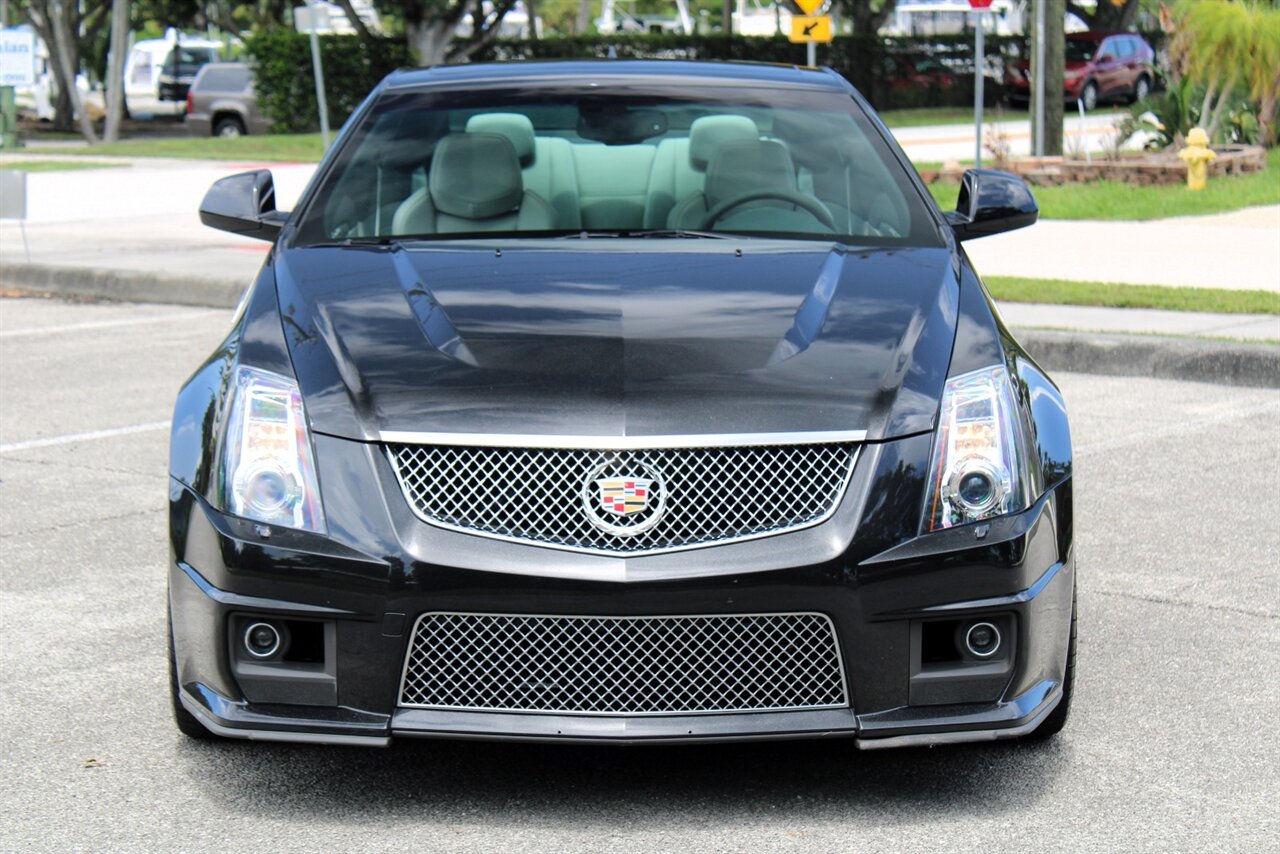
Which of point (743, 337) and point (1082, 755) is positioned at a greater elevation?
point (743, 337)

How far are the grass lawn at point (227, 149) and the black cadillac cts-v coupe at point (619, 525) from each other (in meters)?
25.8

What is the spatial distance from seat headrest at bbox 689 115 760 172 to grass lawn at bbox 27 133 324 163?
24.4 metres

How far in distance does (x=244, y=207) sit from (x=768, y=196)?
1.45 metres

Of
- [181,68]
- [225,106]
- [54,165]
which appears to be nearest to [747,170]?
[54,165]

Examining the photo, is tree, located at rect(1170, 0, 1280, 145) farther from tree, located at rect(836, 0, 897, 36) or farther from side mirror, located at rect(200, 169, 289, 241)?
tree, located at rect(836, 0, 897, 36)

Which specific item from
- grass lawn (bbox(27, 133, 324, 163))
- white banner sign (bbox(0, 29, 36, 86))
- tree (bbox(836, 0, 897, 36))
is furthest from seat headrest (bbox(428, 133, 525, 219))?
tree (bbox(836, 0, 897, 36))

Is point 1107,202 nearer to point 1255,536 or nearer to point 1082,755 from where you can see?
point 1255,536

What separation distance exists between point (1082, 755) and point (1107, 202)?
14.2 m

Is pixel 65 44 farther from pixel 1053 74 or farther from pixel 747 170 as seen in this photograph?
pixel 747 170

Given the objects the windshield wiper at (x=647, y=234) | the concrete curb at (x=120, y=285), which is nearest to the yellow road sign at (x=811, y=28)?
the concrete curb at (x=120, y=285)

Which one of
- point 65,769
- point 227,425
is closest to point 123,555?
point 65,769

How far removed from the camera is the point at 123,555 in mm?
6391

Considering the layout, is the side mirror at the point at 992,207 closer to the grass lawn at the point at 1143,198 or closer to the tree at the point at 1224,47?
the grass lawn at the point at 1143,198

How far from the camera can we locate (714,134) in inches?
214
